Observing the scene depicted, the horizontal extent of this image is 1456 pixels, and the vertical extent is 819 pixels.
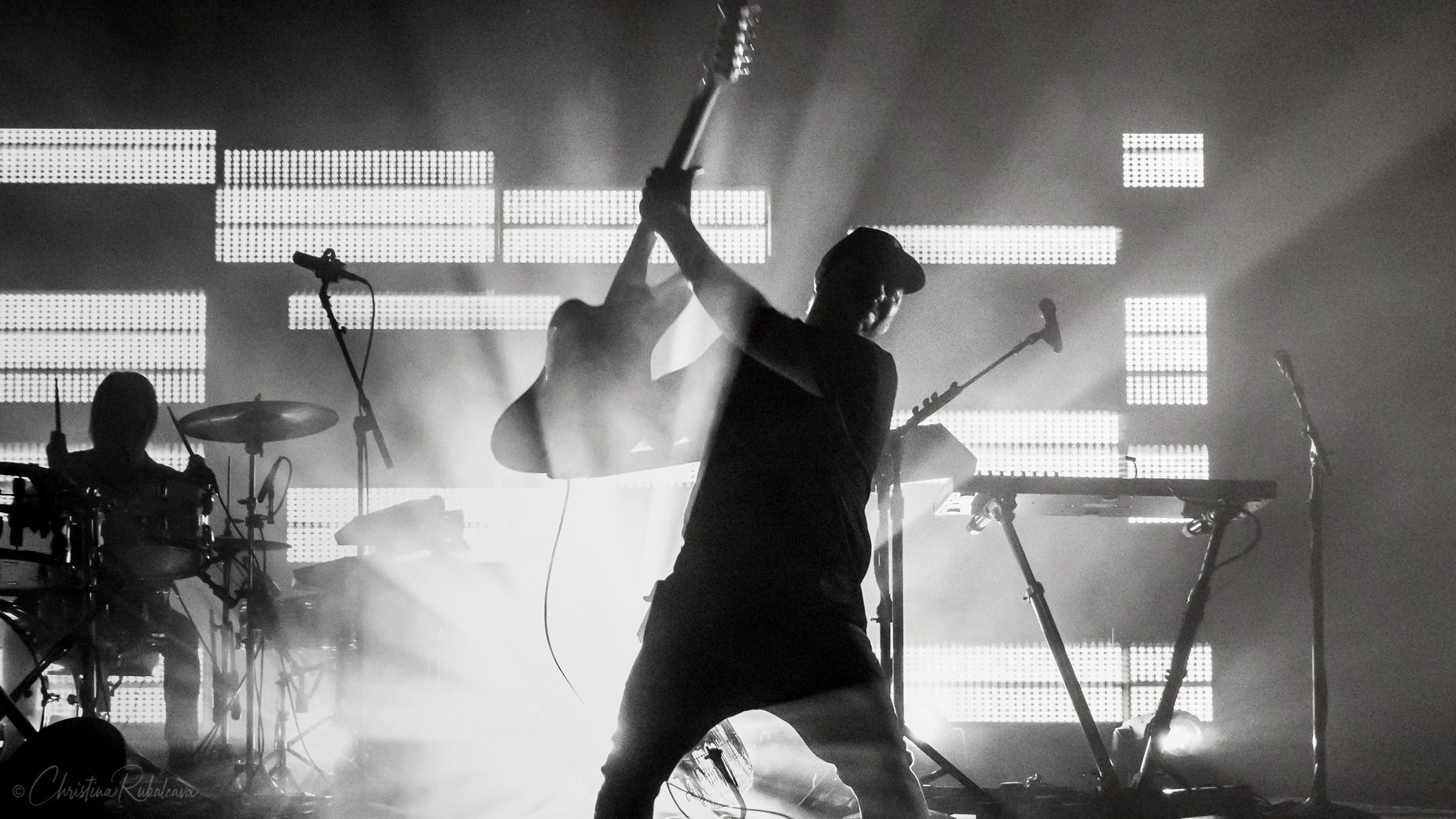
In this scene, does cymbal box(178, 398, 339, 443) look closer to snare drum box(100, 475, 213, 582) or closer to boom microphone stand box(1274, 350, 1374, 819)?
snare drum box(100, 475, 213, 582)

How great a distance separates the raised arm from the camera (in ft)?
6.14

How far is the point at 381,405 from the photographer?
604 cm

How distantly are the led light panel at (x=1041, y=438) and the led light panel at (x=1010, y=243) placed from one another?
795 mm

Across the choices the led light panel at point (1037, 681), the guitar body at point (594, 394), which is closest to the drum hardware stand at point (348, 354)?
the guitar body at point (594, 394)

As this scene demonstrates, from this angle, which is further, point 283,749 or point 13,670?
point 13,670

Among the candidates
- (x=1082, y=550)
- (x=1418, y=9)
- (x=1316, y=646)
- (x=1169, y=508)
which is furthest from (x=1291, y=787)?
(x=1418, y=9)

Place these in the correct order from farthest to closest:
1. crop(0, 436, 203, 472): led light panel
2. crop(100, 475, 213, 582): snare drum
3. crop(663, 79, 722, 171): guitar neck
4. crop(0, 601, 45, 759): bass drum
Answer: crop(0, 436, 203, 472): led light panel
crop(0, 601, 45, 759): bass drum
crop(100, 475, 213, 582): snare drum
crop(663, 79, 722, 171): guitar neck

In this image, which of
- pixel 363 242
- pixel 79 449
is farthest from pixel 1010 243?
pixel 79 449

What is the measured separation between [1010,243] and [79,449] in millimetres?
4802

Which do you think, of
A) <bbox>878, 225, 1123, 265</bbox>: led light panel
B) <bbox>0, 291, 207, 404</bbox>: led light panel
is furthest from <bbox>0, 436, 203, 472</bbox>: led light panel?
<bbox>878, 225, 1123, 265</bbox>: led light panel

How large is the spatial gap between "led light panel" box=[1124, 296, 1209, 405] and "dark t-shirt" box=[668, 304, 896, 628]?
14.8ft

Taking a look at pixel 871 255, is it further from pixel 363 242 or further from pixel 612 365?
pixel 363 242

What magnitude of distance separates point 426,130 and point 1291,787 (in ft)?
17.7

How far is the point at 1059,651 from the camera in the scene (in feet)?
13.3
